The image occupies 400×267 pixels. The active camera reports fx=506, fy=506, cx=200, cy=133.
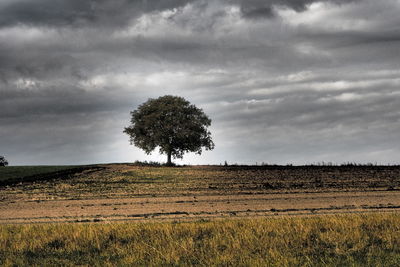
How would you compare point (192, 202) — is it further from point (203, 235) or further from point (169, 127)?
point (169, 127)

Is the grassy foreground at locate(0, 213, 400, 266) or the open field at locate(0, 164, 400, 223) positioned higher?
the open field at locate(0, 164, 400, 223)

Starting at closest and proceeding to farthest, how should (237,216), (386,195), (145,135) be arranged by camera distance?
(237,216) < (386,195) < (145,135)

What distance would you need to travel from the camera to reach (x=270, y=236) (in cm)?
1513

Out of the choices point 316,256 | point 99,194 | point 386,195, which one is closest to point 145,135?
point 99,194

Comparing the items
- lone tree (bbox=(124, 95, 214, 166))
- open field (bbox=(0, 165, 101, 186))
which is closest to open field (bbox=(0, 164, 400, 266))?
open field (bbox=(0, 165, 101, 186))

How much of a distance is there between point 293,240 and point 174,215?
643cm

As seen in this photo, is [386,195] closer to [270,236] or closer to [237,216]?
[237,216]

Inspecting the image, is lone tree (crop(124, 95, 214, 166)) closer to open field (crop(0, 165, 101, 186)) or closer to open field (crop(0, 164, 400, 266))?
open field (crop(0, 165, 101, 186))

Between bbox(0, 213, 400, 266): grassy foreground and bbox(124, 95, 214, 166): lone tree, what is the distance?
5847 cm

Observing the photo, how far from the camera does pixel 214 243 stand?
14570 mm

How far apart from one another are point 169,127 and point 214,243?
60.6m

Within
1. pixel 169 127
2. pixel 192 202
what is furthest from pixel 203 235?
pixel 169 127

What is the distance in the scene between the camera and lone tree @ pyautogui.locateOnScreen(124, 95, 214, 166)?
249 ft

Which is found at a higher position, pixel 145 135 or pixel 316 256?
pixel 145 135
